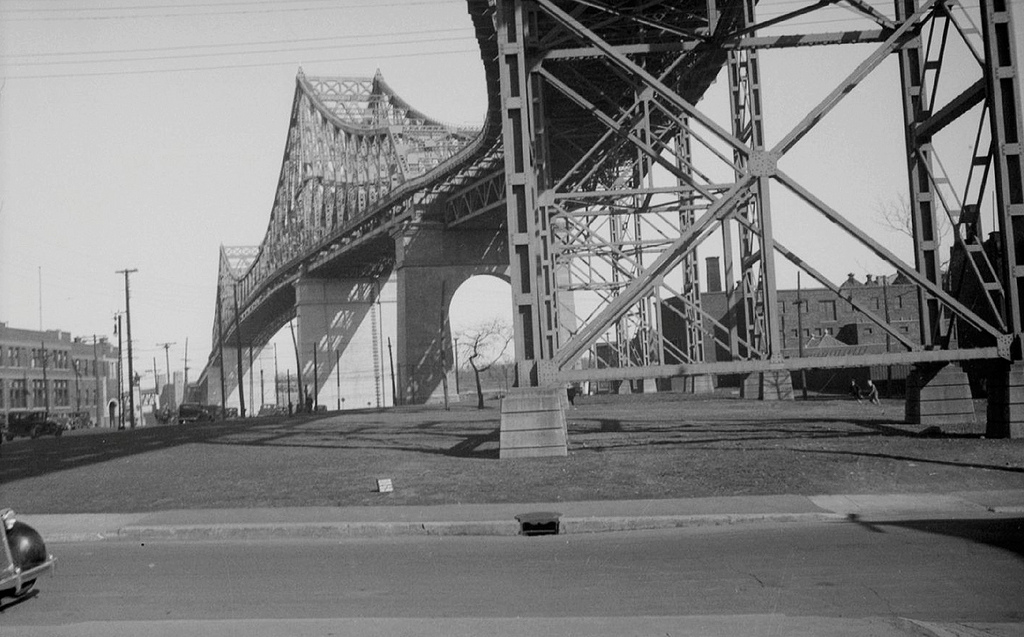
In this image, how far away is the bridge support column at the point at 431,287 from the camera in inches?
2391

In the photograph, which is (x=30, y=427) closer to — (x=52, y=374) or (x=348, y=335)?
(x=348, y=335)

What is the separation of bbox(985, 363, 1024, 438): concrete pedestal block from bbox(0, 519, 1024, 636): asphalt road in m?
6.02

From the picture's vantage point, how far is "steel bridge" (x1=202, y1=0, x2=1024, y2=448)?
16453 millimetres

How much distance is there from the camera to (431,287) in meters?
62.8

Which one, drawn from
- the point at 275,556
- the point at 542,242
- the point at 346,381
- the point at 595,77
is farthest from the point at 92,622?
the point at 346,381

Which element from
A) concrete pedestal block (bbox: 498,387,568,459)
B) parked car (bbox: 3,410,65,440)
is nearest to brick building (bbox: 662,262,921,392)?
parked car (bbox: 3,410,65,440)

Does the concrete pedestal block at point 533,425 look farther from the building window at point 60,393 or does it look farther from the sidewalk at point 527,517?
the building window at point 60,393

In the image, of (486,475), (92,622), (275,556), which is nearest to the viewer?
(92,622)

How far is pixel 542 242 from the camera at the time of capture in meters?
33.8

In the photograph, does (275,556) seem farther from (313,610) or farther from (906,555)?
(906,555)

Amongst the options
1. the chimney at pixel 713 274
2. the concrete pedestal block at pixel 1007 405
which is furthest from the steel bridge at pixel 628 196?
the chimney at pixel 713 274

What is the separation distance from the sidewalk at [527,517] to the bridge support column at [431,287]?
1865 inches

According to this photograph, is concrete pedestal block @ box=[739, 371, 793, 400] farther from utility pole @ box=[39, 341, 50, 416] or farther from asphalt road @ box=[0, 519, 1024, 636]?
utility pole @ box=[39, 341, 50, 416]

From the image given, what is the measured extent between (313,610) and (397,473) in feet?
26.0
